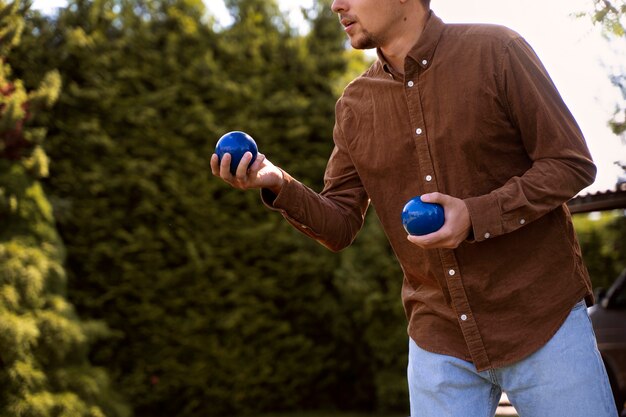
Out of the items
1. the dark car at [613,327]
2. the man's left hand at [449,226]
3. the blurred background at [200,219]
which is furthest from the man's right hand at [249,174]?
the blurred background at [200,219]

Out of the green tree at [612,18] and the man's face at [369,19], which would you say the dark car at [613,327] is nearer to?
the green tree at [612,18]

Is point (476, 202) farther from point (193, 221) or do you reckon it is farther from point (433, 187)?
point (193, 221)

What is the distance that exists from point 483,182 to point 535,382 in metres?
0.53

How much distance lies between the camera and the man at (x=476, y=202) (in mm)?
2199

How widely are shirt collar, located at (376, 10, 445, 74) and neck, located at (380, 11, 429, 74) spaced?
3 cm

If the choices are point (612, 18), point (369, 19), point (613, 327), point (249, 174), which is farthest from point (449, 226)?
point (613, 327)

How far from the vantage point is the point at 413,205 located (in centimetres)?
206

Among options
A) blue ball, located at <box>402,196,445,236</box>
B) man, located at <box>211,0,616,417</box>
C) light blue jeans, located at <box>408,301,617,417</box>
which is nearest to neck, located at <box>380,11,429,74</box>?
man, located at <box>211,0,616,417</box>

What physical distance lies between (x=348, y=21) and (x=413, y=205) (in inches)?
26.6

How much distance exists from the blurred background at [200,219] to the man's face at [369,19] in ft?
16.3

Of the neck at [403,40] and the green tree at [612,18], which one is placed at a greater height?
the green tree at [612,18]

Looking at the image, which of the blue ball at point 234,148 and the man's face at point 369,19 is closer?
the blue ball at point 234,148

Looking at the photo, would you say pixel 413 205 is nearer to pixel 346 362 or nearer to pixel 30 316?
pixel 30 316

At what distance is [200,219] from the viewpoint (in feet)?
25.0
